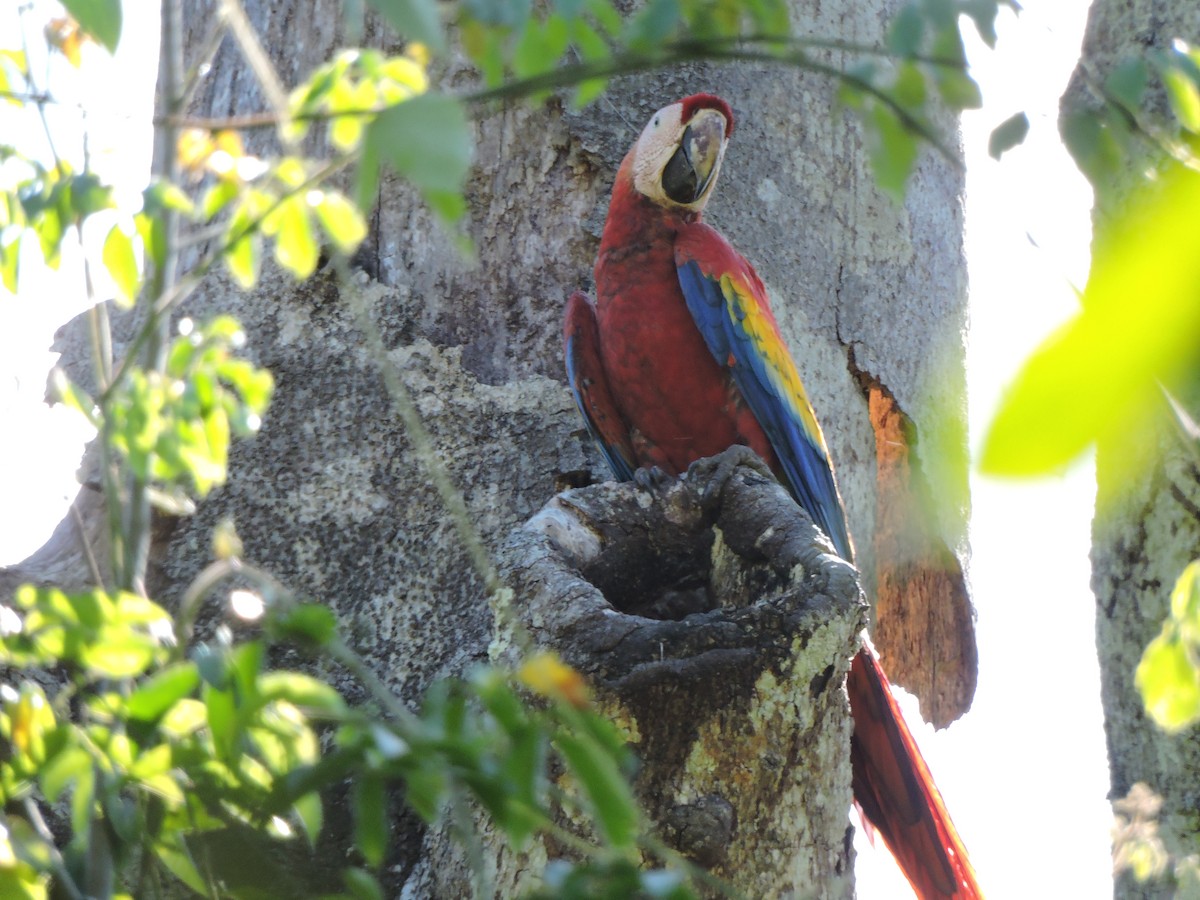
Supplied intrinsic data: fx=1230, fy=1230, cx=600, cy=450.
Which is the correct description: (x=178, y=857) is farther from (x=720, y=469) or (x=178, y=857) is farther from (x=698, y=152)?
(x=698, y=152)

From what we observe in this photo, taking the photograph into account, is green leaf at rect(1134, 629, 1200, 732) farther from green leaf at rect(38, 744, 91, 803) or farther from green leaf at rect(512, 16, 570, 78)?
green leaf at rect(38, 744, 91, 803)

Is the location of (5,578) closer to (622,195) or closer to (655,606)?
(655,606)

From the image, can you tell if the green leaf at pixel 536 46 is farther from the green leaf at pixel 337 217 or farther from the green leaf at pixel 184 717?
the green leaf at pixel 184 717

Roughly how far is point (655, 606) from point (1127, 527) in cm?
64

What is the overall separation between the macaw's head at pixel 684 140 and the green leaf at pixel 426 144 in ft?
5.95

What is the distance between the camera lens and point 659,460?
8.59 ft

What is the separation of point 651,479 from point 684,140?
28.4 inches

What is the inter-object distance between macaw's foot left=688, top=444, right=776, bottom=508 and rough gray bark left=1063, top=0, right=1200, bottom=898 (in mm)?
477

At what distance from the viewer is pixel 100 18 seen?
61 centimetres

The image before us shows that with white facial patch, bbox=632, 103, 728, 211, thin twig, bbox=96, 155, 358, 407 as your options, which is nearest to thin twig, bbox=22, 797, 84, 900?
thin twig, bbox=96, 155, 358, 407

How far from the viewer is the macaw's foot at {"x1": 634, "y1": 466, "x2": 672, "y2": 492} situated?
184 cm

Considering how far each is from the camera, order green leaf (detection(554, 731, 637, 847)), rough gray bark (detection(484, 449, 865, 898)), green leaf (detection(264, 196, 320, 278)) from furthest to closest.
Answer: rough gray bark (detection(484, 449, 865, 898)) < green leaf (detection(264, 196, 320, 278)) < green leaf (detection(554, 731, 637, 847))

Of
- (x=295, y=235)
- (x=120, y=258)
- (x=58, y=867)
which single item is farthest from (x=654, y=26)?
(x=58, y=867)

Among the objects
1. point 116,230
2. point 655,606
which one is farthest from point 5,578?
point 116,230
